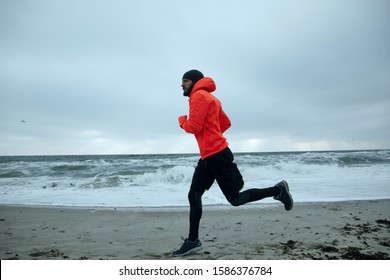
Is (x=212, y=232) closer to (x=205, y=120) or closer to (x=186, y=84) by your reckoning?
(x=205, y=120)

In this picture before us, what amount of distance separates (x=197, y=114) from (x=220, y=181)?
70 cm

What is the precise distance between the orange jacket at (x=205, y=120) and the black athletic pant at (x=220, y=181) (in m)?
0.09

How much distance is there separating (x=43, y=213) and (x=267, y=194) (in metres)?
4.67

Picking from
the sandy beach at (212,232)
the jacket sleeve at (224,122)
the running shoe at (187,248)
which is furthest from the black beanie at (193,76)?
the sandy beach at (212,232)

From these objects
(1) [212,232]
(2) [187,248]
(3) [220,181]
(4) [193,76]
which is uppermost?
(4) [193,76]

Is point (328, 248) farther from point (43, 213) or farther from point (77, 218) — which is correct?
point (43, 213)

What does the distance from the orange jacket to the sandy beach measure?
43.2 inches

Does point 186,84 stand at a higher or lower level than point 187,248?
higher

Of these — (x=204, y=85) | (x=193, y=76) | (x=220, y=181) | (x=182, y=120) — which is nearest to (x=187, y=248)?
(x=220, y=181)

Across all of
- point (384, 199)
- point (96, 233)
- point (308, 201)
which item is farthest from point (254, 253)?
point (384, 199)

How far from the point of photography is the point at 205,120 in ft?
9.69

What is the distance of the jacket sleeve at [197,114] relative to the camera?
2.84 metres

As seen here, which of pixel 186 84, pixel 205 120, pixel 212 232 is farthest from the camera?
pixel 212 232

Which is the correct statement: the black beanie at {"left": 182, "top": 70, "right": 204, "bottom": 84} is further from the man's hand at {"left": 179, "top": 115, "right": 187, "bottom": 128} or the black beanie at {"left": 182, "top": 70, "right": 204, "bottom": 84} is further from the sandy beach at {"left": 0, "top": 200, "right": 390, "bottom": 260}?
the sandy beach at {"left": 0, "top": 200, "right": 390, "bottom": 260}
